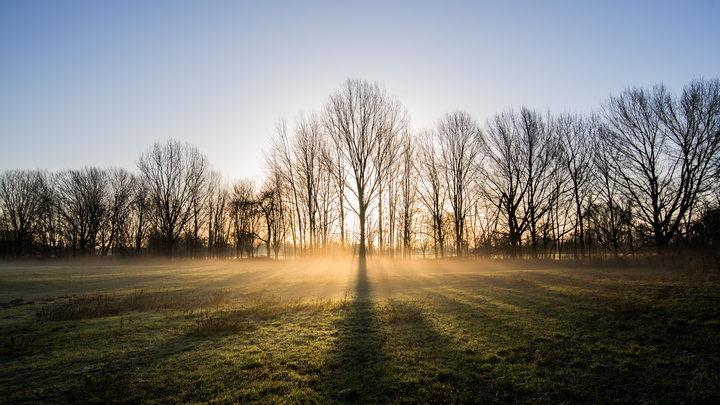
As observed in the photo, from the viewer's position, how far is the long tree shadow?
5.84 m

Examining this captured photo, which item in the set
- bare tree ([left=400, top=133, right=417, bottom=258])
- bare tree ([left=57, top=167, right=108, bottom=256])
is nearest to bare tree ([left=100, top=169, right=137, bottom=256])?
bare tree ([left=57, top=167, right=108, bottom=256])

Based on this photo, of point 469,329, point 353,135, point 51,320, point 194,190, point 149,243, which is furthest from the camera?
point 149,243

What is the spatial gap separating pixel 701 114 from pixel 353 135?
29.1 m

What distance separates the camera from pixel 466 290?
1502 centimetres

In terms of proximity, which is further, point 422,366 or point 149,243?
point 149,243

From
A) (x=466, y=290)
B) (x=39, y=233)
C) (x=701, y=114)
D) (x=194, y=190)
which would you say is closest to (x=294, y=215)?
(x=194, y=190)

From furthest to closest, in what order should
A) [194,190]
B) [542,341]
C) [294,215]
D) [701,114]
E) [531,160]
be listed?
[194,190] < [294,215] < [531,160] < [701,114] < [542,341]

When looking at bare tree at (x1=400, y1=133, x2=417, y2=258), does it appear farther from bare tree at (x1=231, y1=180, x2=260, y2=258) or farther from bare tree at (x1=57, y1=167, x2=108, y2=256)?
bare tree at (x1=57, y1=167, x2=108, y2=256)

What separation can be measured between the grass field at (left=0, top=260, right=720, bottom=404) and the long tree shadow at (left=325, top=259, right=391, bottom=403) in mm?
39

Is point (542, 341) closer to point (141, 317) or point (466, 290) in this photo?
point (466, 290)

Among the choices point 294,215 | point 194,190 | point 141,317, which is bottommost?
point 141,317

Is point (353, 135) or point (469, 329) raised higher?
point (353, 135)

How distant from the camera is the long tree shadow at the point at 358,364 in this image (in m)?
5.84

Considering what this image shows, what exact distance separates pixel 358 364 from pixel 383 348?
1.08 m
